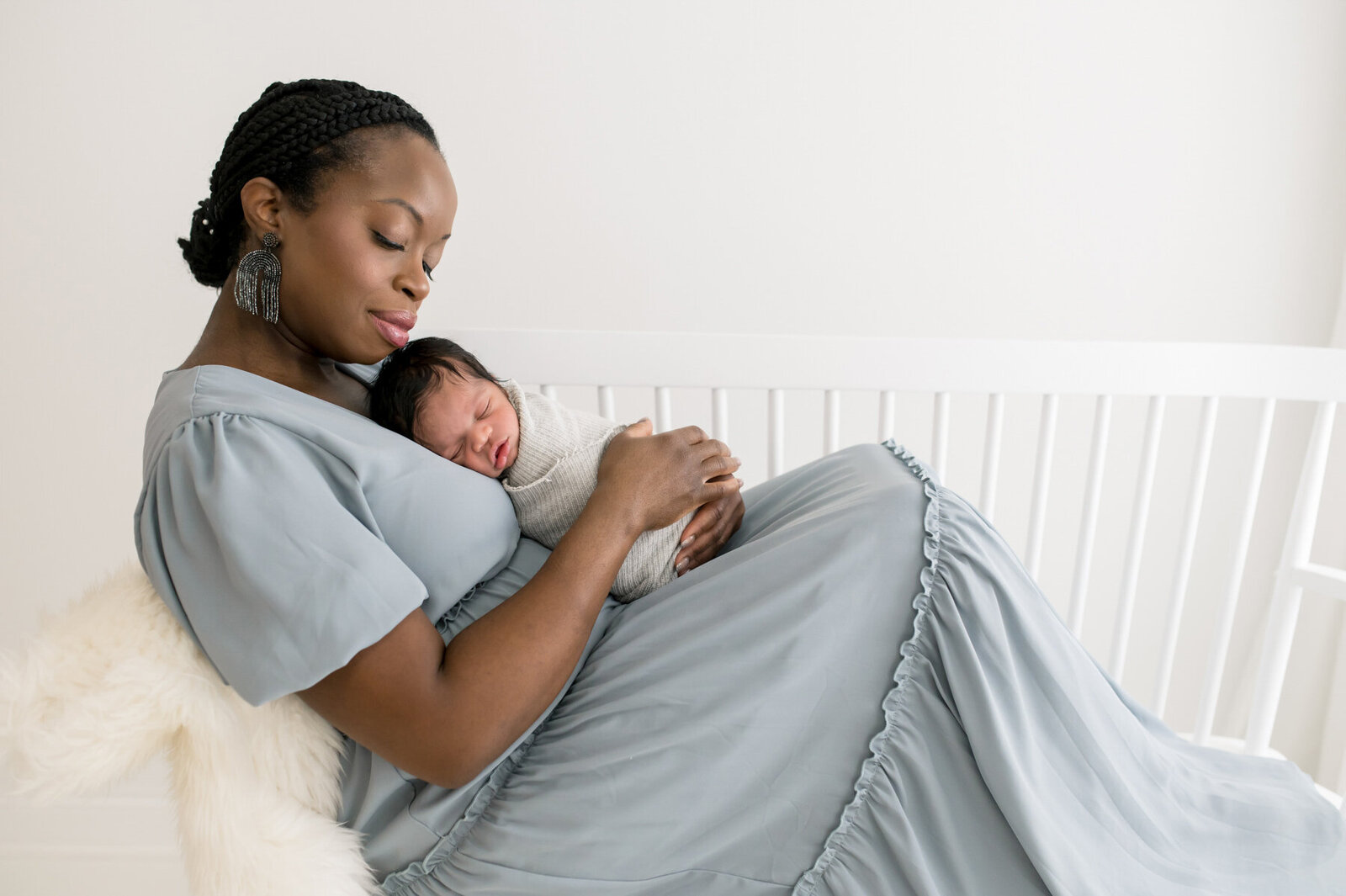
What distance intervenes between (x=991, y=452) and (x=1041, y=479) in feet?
0.33

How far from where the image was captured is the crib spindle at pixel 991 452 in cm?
139

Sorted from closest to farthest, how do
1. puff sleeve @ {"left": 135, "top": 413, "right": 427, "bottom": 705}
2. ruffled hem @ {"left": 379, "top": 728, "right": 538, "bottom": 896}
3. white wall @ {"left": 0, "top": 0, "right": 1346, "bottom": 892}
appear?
puff sleeve @ {"left": 135, "top": 413, "right": 427, "bottom": 705}, ruffled hem @ {"left": 379, "top": 728, "right": 538, "bottom": 896}, white wall @ {"left": 0, "top": 0, "right": 1346, "bottom": 892}

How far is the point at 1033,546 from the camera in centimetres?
141

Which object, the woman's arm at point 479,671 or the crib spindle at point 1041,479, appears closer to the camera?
the woman's arm at point 479,671

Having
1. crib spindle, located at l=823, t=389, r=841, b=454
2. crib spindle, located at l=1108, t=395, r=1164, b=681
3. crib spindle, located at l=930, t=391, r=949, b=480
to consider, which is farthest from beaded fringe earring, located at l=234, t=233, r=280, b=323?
crib spindle, located at l=1108, t=395, r=1164, b=681

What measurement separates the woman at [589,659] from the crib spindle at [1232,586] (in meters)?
0.57

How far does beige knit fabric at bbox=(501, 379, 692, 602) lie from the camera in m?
1.00

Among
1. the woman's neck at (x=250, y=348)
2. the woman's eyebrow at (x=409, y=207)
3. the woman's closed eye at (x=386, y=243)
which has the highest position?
the woman's eyebrow at (x=409, y=207)

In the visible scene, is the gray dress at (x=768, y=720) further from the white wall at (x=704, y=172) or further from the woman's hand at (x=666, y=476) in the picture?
the white wall at (x=704, y=172)

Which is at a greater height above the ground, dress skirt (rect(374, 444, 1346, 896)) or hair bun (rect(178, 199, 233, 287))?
hair bun (rect(178, 199, 233, 287))

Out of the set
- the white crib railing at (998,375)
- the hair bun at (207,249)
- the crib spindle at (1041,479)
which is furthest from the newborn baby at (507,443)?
the crib spindle at (1041,479)

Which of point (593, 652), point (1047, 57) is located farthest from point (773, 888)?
point (1047, 57)

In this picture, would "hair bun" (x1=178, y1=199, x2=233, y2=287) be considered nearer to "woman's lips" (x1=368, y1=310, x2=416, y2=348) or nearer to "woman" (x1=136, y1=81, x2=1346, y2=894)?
"woman" (x1=136, y1=81, x2=1346, y2=894)

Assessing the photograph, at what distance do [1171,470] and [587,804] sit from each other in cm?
157
